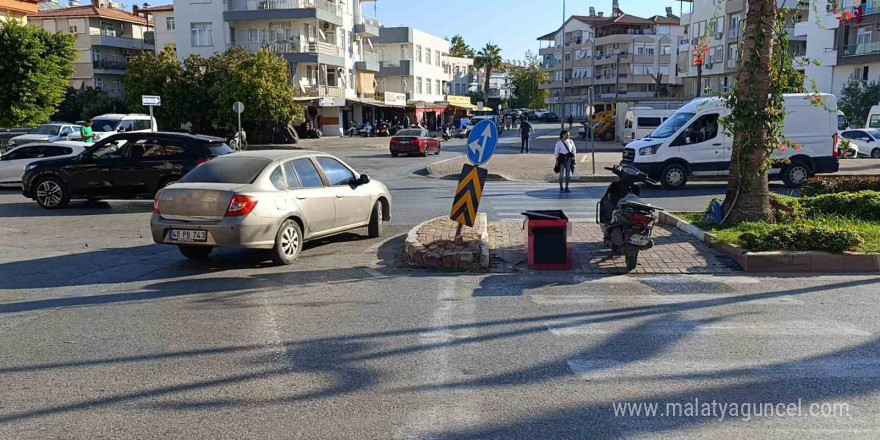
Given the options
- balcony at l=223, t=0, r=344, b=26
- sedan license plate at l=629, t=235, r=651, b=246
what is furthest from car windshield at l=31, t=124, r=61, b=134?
sedan license plate at l=629, t=235, r=651, b=246

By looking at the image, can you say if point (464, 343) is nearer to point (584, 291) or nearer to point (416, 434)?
point (416, 434)

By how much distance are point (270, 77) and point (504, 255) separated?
121 ft

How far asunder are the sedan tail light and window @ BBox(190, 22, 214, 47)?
1970 inches

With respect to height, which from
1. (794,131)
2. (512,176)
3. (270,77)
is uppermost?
(270,77)

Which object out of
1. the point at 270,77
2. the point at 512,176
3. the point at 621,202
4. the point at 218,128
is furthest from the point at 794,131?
the point at 218,128

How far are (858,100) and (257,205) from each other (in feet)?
160

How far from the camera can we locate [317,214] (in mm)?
10266

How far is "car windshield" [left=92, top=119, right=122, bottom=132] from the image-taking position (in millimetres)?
34688

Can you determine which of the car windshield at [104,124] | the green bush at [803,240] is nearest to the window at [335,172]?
the green bush at [803,240]

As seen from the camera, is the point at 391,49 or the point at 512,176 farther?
the point at 391,49

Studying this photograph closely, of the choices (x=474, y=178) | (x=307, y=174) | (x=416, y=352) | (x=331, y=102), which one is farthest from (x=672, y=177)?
(x=331, y=102)

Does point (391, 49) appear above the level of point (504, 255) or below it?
above

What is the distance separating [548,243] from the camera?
30.5ft

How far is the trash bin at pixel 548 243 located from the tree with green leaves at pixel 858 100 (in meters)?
44.5
